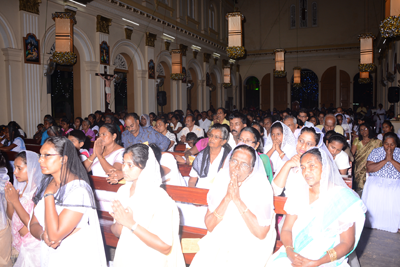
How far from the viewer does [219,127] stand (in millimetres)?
3807

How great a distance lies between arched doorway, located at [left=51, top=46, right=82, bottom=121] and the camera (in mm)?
11711

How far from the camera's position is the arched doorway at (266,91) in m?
24.9

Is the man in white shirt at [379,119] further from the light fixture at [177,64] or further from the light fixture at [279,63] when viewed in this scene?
the light fixture at [177,64]

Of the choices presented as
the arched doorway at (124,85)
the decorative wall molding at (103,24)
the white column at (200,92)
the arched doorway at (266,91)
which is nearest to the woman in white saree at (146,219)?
the decorative wall molding at (103,24)

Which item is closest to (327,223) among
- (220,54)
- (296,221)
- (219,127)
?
(296,221)

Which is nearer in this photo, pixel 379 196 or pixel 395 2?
pixel 379 196

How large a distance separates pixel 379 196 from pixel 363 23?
21379mm

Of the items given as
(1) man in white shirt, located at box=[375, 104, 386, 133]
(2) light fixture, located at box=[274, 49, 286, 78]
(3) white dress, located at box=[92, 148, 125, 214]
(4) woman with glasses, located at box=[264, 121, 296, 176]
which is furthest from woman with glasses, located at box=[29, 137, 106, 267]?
(1) man in white shirt, located at box=[375, 104, 386, 133]

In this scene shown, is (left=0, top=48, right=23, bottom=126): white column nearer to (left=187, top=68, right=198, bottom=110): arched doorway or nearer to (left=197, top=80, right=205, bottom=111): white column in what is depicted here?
(left=187, top=68, right=198, bottom=110): arched doorway

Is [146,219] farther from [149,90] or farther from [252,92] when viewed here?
Result: [252,92]

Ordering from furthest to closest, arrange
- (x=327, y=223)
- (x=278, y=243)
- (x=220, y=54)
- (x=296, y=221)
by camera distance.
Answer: (x=220, y=54), (x=278, y=243), (x=296, y=221), (x=327, y=223)

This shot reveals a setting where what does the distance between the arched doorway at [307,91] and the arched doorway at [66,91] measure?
16963mm

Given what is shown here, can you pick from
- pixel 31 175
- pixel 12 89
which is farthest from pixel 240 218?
pixel 12 89

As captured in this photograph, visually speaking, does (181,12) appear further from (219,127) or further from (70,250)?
(70,250)
